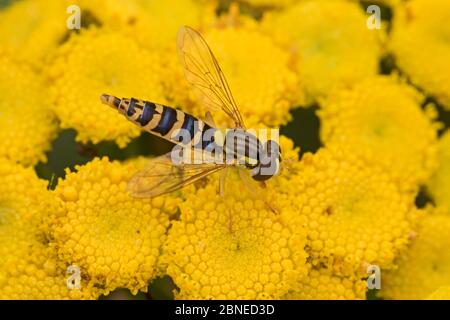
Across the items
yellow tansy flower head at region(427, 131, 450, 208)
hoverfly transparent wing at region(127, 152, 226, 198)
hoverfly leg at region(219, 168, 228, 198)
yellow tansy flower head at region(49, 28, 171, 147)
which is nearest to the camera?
hoverfly transparent wing at region(127, 152, 226, 198)

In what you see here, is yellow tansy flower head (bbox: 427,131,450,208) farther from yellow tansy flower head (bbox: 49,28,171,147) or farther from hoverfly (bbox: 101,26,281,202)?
yellow tansy flower head (bbox: 49,28,171,147)

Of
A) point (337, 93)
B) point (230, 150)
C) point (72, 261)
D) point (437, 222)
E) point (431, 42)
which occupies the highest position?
point (431, 42)

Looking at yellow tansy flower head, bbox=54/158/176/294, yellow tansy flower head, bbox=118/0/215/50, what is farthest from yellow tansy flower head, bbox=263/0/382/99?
yellow tansy flower head, bbox=54/158/176/294

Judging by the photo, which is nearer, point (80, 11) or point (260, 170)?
point (260, 170)

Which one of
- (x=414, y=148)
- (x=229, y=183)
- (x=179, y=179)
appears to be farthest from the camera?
(x=414, y=148)

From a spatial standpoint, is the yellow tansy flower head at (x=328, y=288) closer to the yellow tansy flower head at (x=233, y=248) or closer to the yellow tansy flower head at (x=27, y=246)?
the yellow tansy flower head at (x=233, y=248)

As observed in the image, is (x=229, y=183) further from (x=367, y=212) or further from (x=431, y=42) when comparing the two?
(x=431, y=42)

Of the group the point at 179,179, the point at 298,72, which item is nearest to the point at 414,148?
the point at 298,72
